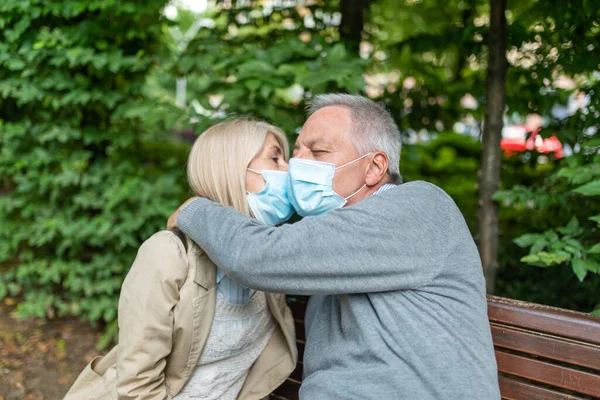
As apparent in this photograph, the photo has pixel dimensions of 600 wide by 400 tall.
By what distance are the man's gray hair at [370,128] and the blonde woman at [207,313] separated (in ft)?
1.05

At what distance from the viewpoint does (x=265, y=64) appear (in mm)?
3076

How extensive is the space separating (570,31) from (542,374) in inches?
73.9

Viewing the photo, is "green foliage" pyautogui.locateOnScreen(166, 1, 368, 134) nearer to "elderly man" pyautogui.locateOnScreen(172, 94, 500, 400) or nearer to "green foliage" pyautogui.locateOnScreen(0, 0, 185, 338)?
"green foliage" pyautogui.locateOnScreen(0, 0, 185, 338)

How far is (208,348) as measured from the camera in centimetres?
223

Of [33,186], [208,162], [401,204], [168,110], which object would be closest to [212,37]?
[168,110]

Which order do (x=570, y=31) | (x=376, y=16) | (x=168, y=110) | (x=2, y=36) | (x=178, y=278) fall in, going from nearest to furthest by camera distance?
(x=178, y=278)
(x=570, y=31)
(x=168, y=110)
(x=2, y=36)
(x=376, y=16)

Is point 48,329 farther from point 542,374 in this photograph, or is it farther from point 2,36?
point 542,374

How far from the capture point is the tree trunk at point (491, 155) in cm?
321

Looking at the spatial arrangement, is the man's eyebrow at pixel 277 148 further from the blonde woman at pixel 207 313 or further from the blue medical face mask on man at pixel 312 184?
the blue medical face mask on man at pixel 312 184

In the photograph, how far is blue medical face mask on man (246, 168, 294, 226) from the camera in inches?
89.0

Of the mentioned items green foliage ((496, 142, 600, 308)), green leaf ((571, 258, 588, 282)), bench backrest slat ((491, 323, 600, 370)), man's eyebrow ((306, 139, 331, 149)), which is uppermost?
man's eyebrow ((306, 139, 331, 149))

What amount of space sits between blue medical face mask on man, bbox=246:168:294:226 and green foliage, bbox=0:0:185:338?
1447mm

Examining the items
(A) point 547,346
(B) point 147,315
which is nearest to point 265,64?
(B) point 147,315

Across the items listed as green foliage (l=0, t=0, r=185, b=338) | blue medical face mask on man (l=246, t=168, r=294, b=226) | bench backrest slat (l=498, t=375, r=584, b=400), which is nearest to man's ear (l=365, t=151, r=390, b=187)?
blue medical face mask on man (l=246, t=168, r=294, b=226)
